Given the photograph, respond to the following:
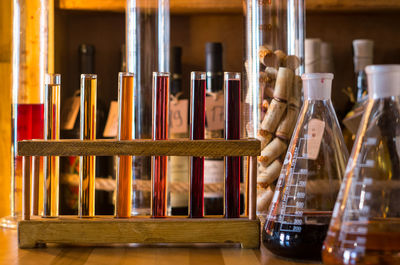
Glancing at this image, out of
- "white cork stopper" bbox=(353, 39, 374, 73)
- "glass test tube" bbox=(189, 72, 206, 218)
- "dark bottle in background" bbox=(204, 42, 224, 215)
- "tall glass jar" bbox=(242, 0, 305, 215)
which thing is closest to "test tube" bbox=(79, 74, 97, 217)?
"glass test tube" bbox=(189, 72, 206, 218)

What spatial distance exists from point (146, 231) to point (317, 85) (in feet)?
0.91

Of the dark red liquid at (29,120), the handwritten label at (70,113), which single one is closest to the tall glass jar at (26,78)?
the dark red liquid at (29,120)

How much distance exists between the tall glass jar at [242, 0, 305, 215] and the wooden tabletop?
138 millimetres

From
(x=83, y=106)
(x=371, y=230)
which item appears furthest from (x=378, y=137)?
(x=83, y=106)

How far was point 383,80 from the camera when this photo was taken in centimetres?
56

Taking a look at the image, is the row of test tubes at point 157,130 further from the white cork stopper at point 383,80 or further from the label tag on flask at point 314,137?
the white cork stopper at point 383,80

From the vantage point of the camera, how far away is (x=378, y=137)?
0.57 meters

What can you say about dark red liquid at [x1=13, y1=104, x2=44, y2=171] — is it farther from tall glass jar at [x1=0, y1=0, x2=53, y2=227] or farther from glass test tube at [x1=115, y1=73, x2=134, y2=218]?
glass test tube at [x1=115, y1=73, x2=134, y2=218]

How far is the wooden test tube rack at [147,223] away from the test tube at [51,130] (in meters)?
0.04

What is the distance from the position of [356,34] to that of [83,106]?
792 mm

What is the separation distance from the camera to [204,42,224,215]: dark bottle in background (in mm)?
1073

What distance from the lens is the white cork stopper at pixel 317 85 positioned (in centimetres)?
65

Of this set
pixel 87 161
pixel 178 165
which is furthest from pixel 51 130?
pixel 178 165

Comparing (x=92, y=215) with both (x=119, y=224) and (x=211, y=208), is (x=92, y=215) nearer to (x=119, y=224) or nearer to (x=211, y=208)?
(x=119, y=224)
